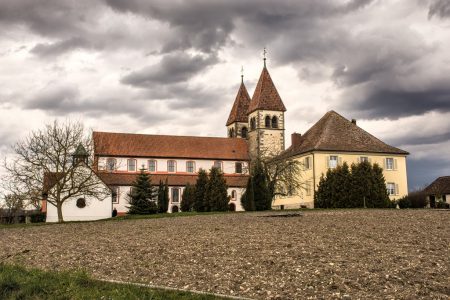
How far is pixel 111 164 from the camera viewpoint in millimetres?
66250

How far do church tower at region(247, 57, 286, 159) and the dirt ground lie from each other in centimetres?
4838

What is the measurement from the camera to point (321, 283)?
11.7 metres

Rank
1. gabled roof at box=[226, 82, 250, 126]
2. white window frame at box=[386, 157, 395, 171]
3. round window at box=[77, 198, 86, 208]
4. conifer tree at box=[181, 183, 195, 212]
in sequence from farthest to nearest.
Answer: gabled roof at box=[226, 82, 250, 126] → conifer tree at box=[181, 183, 195, 212] → white window frame at box=[386, 157, 395, 171] → round window at box=[77, 198, 86, 208]

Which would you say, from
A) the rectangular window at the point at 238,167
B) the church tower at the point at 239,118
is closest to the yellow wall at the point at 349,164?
the rectangular window at the point at 238,167

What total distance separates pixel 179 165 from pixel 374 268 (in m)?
58.1

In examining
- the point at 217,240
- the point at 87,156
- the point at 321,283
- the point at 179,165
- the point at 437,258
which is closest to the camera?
the point at 321,283

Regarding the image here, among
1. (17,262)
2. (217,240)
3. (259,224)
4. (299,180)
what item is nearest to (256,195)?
(299,180)

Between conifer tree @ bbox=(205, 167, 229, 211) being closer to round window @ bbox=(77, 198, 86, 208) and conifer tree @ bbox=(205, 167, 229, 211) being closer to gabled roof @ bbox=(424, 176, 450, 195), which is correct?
round window @ bbox=(77, 198, 86, 208)

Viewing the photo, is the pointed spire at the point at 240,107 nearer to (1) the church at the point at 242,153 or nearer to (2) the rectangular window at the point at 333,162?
(1) the church at the point at 242,153

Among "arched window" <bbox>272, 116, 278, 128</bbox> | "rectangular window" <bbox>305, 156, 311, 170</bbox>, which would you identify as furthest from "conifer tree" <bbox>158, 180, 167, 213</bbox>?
"arched window" <bbox>272, 116, 278, 128</bbox>

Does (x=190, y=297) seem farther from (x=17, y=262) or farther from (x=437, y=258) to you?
(x=17, y=262)

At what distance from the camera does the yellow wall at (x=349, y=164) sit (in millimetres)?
53000

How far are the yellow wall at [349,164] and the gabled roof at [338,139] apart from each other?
60cm

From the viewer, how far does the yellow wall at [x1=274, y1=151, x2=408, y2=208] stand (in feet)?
174
